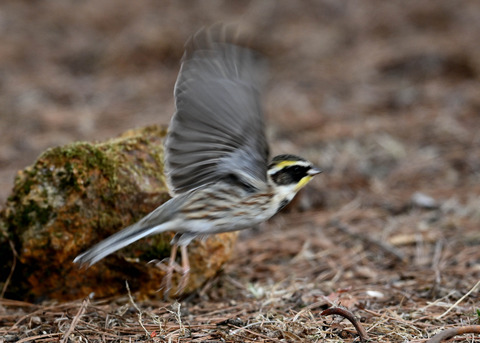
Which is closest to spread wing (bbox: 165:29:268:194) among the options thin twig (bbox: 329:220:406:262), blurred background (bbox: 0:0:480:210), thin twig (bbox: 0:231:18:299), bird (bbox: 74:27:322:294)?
Answer: bird (bbox: 74:27:322:294)

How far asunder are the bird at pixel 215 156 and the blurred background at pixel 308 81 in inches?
134

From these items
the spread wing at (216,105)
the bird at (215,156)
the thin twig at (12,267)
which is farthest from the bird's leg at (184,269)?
the thin twig at (12,267)

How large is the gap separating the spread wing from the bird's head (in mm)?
319

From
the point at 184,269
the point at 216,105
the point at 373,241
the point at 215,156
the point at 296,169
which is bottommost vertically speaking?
the point at 373,241

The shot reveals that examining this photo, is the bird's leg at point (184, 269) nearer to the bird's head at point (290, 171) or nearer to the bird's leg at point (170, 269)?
the bird's leg at point (170, 269)

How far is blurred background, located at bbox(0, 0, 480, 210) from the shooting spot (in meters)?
8.57

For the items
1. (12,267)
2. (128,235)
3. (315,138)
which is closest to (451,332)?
(128,235)

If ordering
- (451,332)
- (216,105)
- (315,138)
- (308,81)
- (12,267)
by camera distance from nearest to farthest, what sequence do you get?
1. (451,332)
2. (216,105)
3. (12,267)
4. (315,138)
5. (308,81)

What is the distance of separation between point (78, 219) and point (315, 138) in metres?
5.66

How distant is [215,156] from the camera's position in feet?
13.0

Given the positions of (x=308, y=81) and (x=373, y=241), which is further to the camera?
(x=308, y=81)

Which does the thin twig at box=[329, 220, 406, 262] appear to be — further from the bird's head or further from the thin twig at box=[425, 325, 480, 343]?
the thin twig at box=[425, 325, 480, 343]

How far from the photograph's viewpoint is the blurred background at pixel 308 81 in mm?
8570

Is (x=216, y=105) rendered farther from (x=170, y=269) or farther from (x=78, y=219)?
(x=78, y=219)
